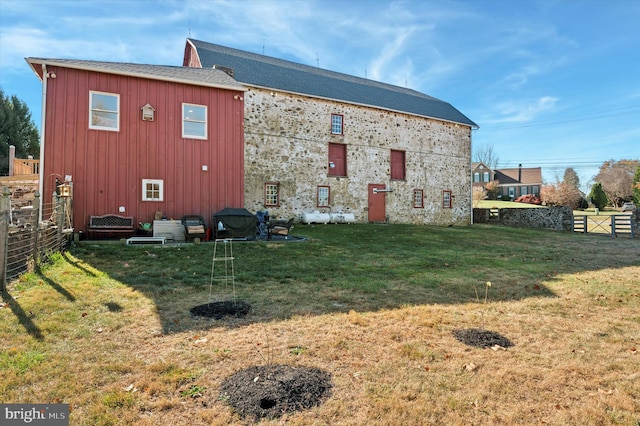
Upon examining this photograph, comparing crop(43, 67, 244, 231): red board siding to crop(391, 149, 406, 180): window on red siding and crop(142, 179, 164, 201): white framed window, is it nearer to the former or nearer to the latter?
crop(142, 179, 164, 201): white framed window

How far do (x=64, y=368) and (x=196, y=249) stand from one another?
719 cm

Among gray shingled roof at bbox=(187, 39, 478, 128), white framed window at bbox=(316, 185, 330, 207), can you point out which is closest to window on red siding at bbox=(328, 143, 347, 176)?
white framed window at bbox=(316, 185, 330, 207)

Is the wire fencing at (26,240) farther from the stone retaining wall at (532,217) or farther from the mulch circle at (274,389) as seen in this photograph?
the stone retaining wall at (532,217)

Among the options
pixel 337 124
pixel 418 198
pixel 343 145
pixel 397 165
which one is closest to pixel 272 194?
pixel 343 145

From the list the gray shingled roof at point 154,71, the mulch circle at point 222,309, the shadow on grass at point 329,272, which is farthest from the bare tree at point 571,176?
the mulch circle at point 222,309

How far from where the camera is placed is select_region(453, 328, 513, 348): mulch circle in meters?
4.08

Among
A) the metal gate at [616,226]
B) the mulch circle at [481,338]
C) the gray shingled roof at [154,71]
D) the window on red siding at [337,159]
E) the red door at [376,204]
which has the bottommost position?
the mulch circle at [481,338]

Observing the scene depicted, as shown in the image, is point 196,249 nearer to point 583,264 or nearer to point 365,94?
point 583,264

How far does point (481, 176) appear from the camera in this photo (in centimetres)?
5881

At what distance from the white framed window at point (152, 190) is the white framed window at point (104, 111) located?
212 centimetres

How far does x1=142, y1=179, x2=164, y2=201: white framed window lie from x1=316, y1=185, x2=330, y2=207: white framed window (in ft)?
28.2

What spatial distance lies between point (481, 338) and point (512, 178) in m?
65.4

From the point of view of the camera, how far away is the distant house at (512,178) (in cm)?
5862

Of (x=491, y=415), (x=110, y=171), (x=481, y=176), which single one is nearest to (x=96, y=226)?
(x=110, y=171)
